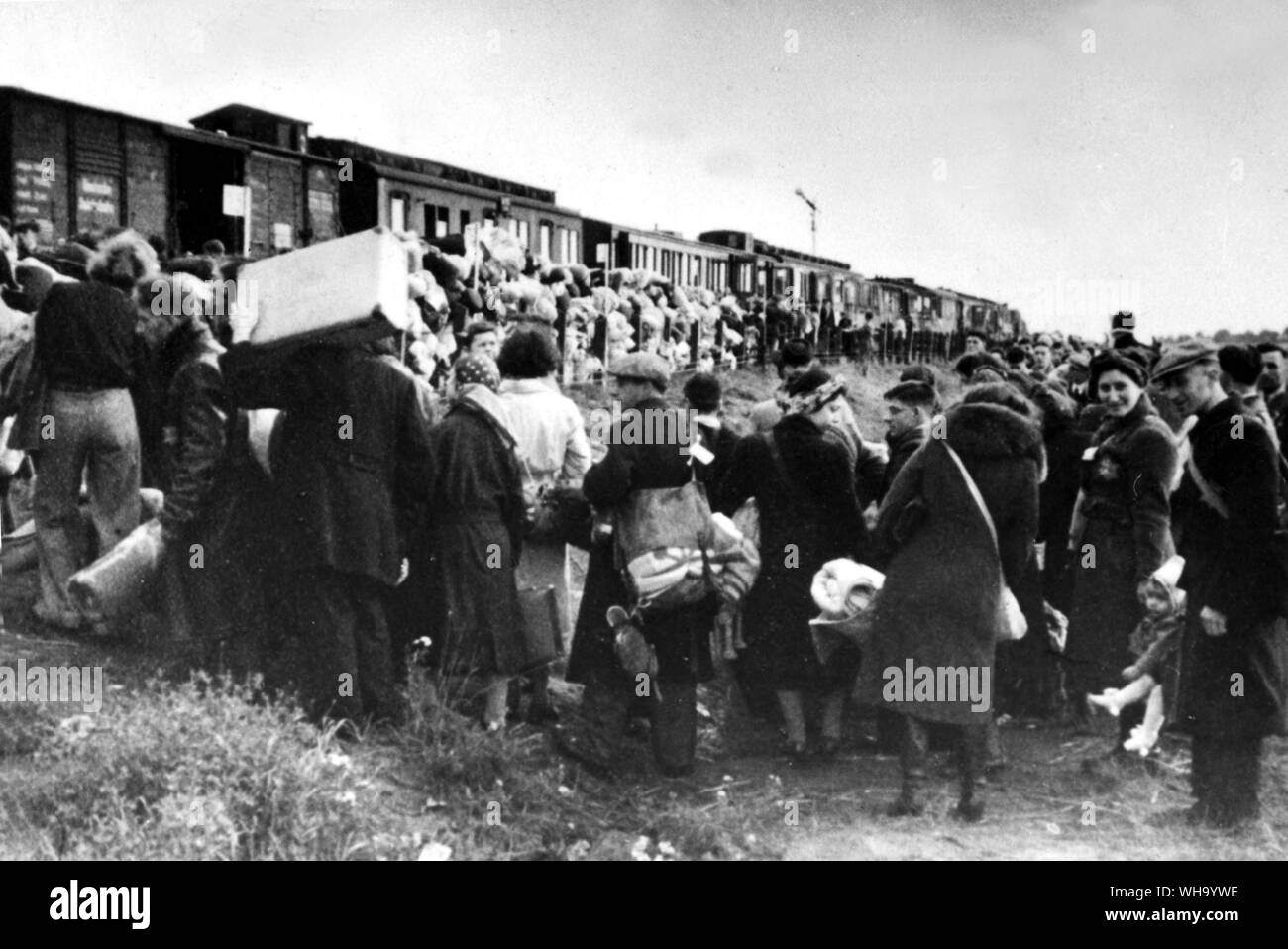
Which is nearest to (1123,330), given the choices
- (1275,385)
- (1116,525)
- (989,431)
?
(1275,385)

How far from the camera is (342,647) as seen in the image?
493 cm

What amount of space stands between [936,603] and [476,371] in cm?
216

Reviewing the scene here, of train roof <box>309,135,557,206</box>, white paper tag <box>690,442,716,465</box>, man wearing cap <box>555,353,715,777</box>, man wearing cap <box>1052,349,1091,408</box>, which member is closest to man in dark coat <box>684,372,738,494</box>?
white paper tag <box>690,442,716,465</box>

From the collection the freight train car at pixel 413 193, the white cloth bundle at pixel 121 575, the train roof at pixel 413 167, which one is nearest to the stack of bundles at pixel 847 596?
the white cloth bundle at pixel 121 575

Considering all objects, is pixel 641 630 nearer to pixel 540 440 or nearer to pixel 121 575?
pixel 540 440

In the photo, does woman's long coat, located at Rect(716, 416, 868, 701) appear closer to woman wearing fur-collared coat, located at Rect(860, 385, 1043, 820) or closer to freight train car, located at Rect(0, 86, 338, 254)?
woman wearing fur-collared coat, located at Rect(860, 385, 1043, 820)

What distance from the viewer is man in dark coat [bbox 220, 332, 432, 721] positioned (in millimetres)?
4891

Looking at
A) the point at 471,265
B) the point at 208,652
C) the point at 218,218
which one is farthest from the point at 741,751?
the point at 218,218

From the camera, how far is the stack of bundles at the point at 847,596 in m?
5.20

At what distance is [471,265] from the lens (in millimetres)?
8680

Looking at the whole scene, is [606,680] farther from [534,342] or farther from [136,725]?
[136,725]

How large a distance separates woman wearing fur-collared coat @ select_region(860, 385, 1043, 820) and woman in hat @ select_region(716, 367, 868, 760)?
0.39 m
